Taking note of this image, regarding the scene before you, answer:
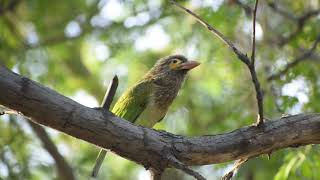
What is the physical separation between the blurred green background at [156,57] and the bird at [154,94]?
1.86ft

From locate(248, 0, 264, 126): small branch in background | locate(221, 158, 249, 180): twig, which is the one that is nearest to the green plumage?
locate(221, 158, 249, 180): twig

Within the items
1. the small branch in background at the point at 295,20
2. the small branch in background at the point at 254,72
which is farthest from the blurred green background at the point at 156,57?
the small branch in background at the point at 254,72

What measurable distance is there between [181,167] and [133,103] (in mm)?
2284

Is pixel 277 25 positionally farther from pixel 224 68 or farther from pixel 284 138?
pixel 284 138

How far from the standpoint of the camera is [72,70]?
33.5ft

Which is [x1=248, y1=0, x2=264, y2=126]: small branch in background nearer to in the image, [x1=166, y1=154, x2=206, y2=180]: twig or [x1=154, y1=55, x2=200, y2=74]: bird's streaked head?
[x1=166, y1=154, x2=206, y2=180]: twig

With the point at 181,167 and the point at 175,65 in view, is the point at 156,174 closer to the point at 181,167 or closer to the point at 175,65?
the point at 181,167

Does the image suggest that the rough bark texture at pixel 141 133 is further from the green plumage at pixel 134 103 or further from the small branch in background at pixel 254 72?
the green plumage at pixel 134 103

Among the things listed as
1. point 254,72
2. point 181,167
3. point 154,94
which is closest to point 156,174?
point 181,167

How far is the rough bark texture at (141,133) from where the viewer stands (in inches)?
145

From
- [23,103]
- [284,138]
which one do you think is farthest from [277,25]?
[23,103]

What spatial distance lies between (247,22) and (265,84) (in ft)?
2.54

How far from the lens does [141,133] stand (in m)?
4.06

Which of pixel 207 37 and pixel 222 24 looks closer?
pixel 222 24
